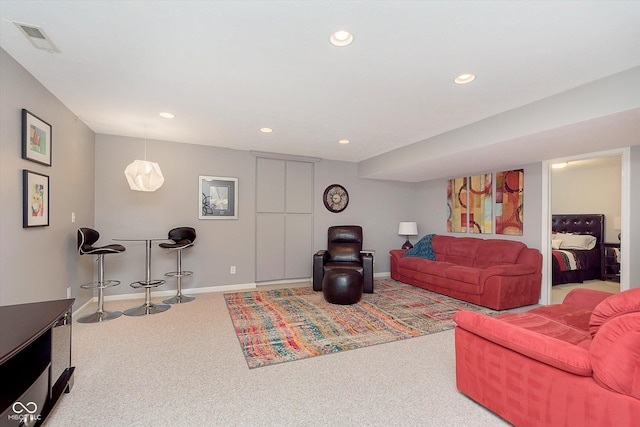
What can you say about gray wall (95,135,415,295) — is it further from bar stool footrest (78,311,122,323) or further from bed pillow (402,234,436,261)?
bed pillow (402,234,436,261)

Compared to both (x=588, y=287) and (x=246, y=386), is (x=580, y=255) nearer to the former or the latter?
(x=588, y=287)

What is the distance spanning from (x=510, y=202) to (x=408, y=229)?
1.90m

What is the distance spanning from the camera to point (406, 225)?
6082 mm

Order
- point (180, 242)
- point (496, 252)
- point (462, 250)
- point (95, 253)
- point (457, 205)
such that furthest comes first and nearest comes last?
point (457, 205), point (462, 250), point (496, 252), point (180, 242), point (95, 253)

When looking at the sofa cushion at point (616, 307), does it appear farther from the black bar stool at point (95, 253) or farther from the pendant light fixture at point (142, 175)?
the pendant light fixture at point (142, 175)

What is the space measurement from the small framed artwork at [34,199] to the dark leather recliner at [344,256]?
3.31 metres

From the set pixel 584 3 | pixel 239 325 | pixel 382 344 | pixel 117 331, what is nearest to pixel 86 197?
pixel 117 331

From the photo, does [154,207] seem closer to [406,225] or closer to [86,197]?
[86,197]

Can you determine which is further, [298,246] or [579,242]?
[579,242]

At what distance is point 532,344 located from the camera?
5.14 ft

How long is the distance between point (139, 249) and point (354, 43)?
4151mm

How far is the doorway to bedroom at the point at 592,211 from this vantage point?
5285mm

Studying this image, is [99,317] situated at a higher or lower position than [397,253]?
lower

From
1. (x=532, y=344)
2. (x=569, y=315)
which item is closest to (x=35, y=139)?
(x=532, y=344)
